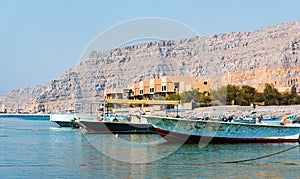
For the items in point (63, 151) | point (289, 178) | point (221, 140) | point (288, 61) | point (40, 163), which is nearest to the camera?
point (289, 178)

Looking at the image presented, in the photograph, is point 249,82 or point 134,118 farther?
point 249,82

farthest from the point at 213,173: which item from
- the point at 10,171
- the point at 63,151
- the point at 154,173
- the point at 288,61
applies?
the point at 288,61

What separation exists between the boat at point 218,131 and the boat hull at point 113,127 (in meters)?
14.5

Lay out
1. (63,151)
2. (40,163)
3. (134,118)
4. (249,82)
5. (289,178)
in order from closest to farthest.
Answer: (289,178) < (40,163) < (63,151) < (134,118) < (249,82)

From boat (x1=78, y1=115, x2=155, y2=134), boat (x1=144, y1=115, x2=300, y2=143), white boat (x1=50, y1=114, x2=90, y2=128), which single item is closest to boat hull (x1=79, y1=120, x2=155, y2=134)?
boat (x1=78, y1=115, x2=155, y2=134)

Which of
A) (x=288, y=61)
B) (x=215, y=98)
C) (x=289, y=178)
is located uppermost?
(x=288, y=61)

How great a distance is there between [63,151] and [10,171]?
932 cm

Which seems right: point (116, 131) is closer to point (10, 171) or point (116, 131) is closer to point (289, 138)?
point (289, 138)

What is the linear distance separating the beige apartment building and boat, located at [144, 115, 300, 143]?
28.1m

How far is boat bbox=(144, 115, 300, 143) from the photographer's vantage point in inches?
1303

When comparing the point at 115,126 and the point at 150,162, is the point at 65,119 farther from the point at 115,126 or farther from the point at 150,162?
the point at 150,162

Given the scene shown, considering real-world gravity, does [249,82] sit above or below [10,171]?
above

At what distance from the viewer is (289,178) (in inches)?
792

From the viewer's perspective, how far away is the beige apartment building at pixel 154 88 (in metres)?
70.5
